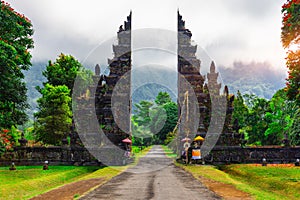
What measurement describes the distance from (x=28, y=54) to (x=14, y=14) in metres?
2.87

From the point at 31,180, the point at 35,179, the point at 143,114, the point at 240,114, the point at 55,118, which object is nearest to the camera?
the point at 31,180

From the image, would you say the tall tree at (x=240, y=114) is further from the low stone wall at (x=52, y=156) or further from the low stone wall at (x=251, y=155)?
the low stone wall at (x=52, y=156)

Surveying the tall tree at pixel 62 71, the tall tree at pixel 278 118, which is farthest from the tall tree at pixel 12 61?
the tall tree at pixel 278 118

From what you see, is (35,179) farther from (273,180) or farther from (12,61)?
(273,180)

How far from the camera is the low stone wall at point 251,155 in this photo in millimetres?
29016

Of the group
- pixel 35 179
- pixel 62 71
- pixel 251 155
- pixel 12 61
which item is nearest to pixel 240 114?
pixel 251 155

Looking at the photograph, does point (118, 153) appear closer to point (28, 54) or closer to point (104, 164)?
point (104, 164)

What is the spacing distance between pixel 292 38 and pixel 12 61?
1477cm

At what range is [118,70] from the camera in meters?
34.3

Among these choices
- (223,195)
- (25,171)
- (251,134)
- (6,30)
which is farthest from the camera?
(251,134)

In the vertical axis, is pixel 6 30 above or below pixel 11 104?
above

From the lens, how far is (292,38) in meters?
15.9

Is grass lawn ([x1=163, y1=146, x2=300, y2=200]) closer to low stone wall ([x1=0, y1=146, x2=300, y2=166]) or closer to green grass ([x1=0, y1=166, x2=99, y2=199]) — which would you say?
low stone wall ([x1=0, y1=146, x2=300, y2=166])

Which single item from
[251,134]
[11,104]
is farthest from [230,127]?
[11,104]
